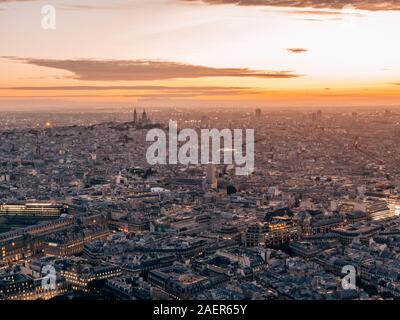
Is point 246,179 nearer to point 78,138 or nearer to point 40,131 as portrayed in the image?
point 78,138

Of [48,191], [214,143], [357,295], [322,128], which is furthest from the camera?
[322,128]

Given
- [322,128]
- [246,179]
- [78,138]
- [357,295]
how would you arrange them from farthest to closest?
[322,128]
[78,138]
[246,179]
[357,295]

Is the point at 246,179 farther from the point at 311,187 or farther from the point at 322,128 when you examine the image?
the point at 322,128

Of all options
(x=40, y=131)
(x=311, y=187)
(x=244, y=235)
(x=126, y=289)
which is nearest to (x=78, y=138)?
(x=40, y=131)
